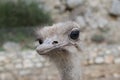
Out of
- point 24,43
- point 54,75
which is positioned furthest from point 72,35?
point 24,43

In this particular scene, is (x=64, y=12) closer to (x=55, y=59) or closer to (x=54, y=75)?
(x=54, y=75)

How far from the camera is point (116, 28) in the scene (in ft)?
33.9

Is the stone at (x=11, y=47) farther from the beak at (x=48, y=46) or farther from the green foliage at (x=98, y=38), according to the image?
the beak at (x=48, y=46)

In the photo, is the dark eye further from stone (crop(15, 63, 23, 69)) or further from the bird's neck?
stone (crop(15, 63, 23, 69))

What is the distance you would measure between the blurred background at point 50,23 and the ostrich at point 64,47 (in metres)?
3.29

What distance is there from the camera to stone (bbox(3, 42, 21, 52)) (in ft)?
28.0

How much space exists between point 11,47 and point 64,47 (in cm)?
594

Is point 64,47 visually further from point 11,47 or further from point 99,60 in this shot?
point 11,47

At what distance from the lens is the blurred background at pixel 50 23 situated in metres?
7.82

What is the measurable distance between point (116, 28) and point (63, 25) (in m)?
7.52

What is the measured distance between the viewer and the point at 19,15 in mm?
9875

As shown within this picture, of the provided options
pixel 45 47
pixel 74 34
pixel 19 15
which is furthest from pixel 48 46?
pixel 19 15

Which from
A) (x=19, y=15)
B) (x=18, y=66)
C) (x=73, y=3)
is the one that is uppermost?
(x=73, y=3)

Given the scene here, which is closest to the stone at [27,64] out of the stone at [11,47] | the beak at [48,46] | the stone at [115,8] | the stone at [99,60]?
the stone at [11,47]
